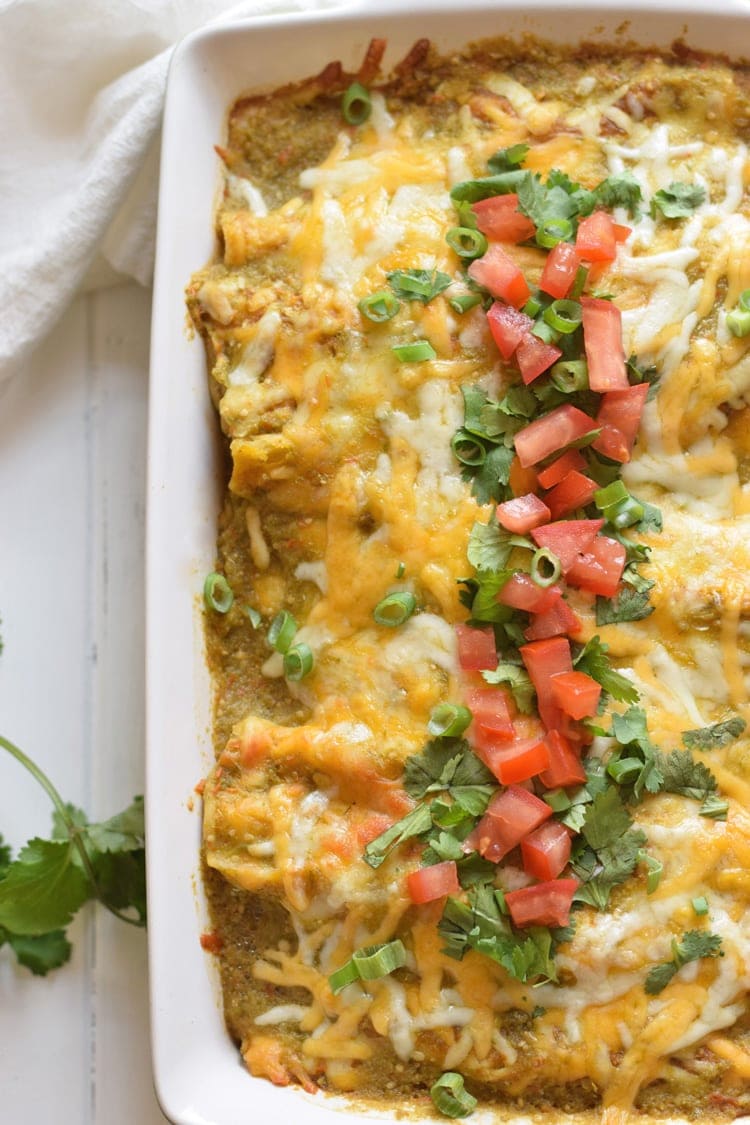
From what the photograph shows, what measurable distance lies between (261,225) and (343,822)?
1348 millimetres

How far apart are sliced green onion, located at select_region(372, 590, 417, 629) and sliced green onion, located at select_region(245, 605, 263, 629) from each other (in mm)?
316

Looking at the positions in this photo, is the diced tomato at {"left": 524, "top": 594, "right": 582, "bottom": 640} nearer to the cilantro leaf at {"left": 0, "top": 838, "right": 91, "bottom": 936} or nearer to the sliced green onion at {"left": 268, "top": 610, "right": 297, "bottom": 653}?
the sliced green onion at {"left": 268, "top": 610, "right": 297, "bottom": 653}

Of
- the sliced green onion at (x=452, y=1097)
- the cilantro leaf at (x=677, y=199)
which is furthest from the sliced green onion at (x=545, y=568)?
the sliced green onion at (x=452, y=1097)

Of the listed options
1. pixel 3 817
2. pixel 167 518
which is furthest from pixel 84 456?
pixel 3 817

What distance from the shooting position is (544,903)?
7.94 feet

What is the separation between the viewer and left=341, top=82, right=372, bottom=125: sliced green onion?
9.24ft

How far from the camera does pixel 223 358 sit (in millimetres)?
2689

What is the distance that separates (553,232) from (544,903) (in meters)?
1.42

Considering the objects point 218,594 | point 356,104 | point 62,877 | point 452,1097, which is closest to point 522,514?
point 218,594

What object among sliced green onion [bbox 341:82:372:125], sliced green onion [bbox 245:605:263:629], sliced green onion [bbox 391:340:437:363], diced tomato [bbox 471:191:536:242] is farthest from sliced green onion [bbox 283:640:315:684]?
sliced green onion [bbox 341:82:372:125]

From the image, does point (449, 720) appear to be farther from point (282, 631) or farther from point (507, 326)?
point (507, 326)

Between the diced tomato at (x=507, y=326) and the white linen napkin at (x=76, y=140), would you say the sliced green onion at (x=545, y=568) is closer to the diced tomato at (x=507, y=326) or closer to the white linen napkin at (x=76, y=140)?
the diced tomato at (x=507, y=326)

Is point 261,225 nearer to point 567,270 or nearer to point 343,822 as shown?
point 567,270

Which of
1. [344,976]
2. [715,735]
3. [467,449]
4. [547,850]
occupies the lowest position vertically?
[344,976]
